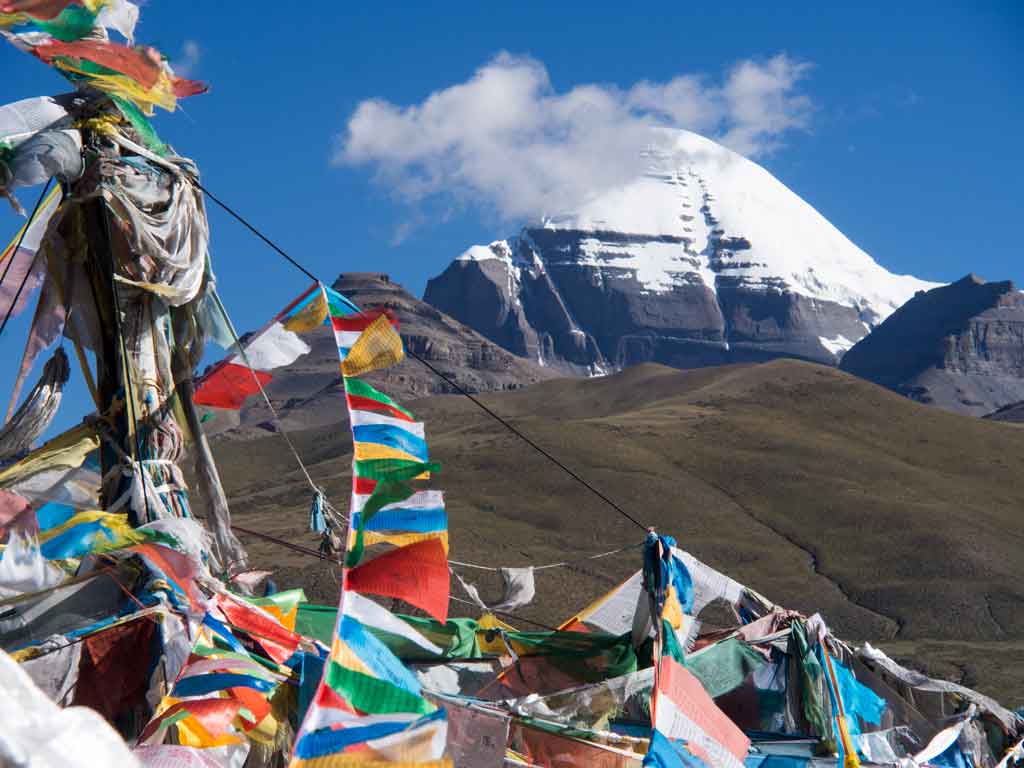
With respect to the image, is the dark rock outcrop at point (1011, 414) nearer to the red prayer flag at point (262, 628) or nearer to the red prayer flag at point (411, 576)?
the red prayer flag at point (262, 628)

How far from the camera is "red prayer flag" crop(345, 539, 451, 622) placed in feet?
18.4

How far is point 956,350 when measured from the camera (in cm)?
13000

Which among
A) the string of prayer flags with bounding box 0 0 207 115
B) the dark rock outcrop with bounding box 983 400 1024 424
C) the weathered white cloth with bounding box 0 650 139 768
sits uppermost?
the dark rock outcrop with bounding box 983 400 1024 424

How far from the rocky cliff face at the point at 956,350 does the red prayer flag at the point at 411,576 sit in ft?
407

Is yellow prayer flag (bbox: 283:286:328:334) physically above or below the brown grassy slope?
below

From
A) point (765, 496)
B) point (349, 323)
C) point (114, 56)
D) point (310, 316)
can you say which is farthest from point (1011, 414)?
point (114, 56)

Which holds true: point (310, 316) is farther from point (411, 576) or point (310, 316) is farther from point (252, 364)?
point (411, 576)

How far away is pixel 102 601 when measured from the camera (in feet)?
22.5

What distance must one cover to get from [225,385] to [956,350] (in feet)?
426

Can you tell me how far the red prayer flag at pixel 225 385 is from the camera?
919cm

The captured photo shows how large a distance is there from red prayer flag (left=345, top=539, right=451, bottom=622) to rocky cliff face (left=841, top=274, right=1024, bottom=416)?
123921mm

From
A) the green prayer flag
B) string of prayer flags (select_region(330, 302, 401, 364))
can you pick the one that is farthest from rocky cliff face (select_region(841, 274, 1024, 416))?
the green prayer flag

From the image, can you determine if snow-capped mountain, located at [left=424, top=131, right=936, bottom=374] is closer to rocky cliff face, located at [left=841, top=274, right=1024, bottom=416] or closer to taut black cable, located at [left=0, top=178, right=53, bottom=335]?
rocky cliff face, located at [left=841, top=274, right=1024, bottom=416]

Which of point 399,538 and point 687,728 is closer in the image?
point 399,538
